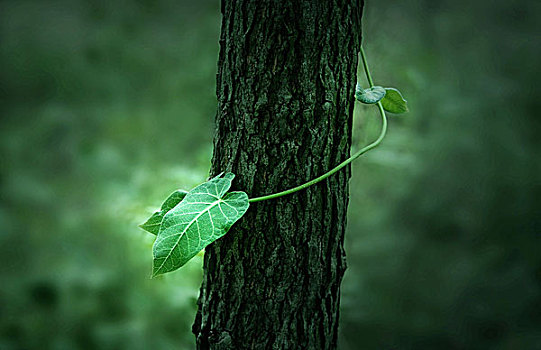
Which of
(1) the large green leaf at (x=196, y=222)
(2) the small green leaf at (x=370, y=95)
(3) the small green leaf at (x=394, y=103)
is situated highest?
(3) the small green leaf at (x=394, y=103)

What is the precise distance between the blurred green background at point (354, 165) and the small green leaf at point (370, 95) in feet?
3.29

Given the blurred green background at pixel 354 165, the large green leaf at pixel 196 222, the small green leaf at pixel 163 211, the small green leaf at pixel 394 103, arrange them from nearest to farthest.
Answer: the large green leaf at pixel 196 222 → the small green leaf at pixel 163 211 → the small green leaf at pixel 394 103 → the blurred green background at pixel 354 165

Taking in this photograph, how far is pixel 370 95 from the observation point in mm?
806

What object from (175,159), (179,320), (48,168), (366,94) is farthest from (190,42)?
(366,94)

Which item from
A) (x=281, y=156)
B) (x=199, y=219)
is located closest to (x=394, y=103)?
(x=281, y=156)

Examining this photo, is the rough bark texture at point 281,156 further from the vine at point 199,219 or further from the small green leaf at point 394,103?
the small green leaf at point 394,103

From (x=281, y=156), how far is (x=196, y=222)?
17 cm

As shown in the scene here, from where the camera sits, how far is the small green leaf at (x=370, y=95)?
31.0 inches

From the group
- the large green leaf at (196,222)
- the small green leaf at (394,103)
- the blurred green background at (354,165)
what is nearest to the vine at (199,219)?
the large green leaf at (196,222)

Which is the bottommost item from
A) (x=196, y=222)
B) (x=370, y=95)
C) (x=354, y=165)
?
(x=196, y=222)

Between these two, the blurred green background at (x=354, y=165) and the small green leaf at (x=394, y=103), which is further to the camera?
the blurred green background at (x=354, y=165)

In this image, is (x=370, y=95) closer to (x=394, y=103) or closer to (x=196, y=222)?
(x=394, y=103)

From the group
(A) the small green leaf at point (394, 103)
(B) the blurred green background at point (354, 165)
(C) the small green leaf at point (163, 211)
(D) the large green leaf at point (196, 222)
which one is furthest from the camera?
(B) the blurred green background at point (354, 165)

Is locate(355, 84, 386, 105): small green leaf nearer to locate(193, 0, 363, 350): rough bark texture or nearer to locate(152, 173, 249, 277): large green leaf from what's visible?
locate(193, 0, 363, 350): rough bark texture
